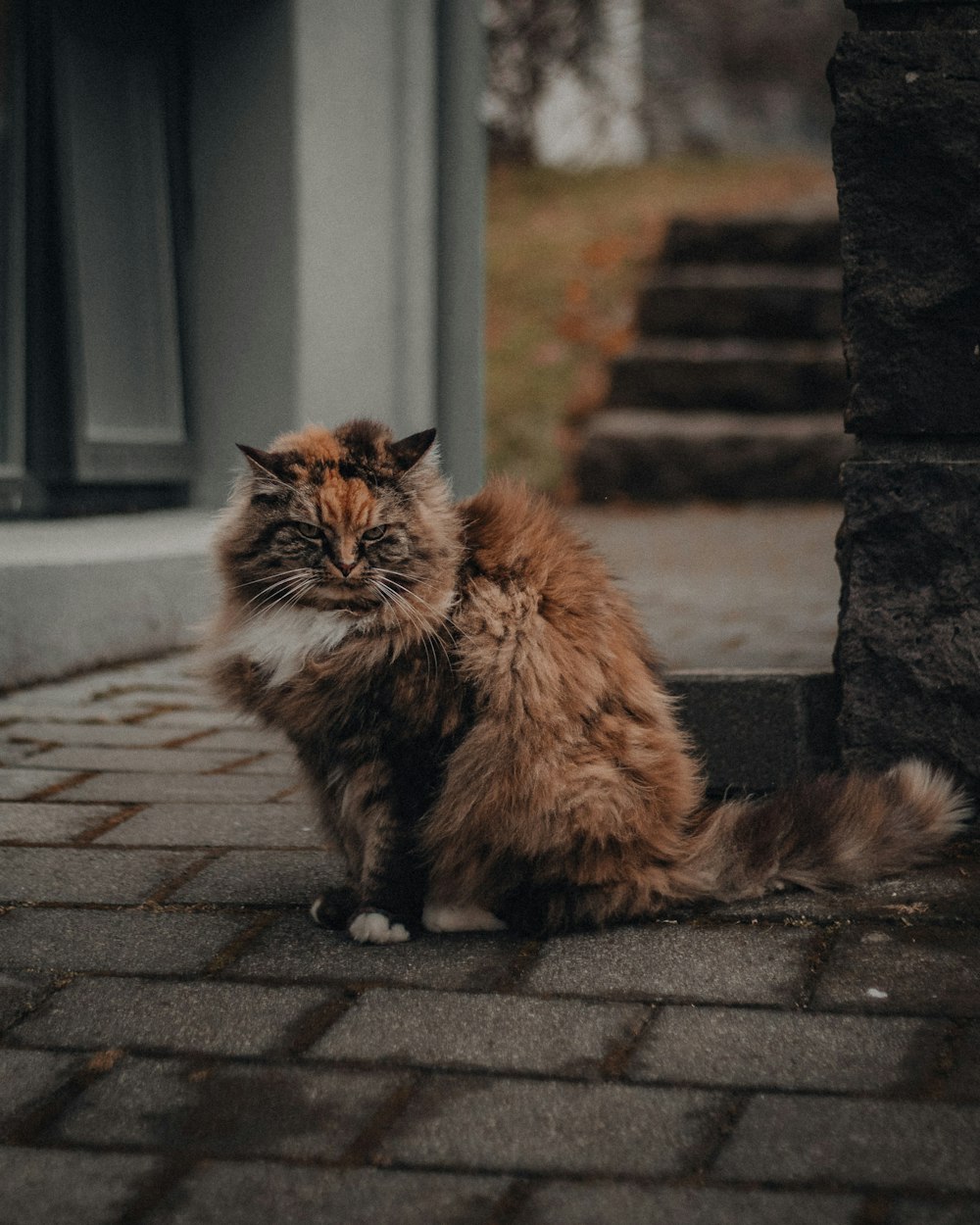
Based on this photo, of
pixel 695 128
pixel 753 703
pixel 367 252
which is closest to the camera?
pixel 753 703

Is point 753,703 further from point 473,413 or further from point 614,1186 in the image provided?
point 473,413

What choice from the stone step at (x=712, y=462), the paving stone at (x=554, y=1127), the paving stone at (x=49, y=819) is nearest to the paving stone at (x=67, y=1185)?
the paving stone at (x=554, y=1127)

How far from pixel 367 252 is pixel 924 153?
3.67 m

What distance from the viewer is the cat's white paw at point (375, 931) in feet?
8.55

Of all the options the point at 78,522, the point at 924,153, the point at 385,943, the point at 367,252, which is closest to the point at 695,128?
the point at 367,252

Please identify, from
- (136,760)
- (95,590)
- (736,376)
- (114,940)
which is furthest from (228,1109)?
(736,376)

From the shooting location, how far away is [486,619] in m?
2.68

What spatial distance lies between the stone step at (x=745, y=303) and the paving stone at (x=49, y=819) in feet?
27.5

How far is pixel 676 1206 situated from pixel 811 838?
1192 millimetres

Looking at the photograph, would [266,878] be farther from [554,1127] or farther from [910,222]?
[910,222]

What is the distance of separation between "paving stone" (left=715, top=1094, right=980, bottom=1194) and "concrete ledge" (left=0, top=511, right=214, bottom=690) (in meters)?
3.60

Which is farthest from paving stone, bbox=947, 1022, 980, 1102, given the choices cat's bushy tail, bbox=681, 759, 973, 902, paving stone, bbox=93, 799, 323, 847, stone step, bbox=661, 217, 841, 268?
stone step, bbox=661, 217, 841, 268

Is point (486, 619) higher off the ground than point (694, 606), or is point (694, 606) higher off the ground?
point (486, 619)

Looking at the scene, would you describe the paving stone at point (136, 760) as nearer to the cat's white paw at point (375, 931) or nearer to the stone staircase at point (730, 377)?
the cat's white paw at point (375, 931)
